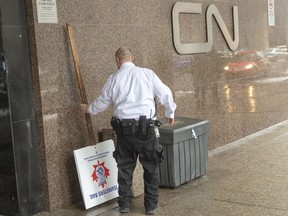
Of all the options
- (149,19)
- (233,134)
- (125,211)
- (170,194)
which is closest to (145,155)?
(125,211)

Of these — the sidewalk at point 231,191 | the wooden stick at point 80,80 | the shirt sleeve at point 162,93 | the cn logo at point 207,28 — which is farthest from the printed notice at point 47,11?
the cn logo at point 207,28

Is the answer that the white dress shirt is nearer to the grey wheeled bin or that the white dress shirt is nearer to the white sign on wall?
the grey wheeled bin

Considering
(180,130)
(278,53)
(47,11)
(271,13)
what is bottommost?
(180,130)

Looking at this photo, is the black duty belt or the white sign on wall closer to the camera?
the black duty belt

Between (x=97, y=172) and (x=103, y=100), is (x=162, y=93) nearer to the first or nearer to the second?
(x=103, y=100)

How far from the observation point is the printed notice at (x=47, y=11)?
5.09 m

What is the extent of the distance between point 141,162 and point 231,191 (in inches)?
53.5

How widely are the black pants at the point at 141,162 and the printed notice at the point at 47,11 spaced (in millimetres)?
1465

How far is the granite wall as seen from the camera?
5215 mm

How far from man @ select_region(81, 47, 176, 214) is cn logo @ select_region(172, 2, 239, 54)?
2.41m

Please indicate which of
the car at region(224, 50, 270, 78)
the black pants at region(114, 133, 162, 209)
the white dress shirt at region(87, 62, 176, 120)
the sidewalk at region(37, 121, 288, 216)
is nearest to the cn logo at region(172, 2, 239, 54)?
the car at region(224, 50, 270, 78)

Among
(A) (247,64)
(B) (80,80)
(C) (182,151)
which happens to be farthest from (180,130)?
(A) (247,64)

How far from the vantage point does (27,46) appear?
5.07m

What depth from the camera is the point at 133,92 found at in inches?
193
